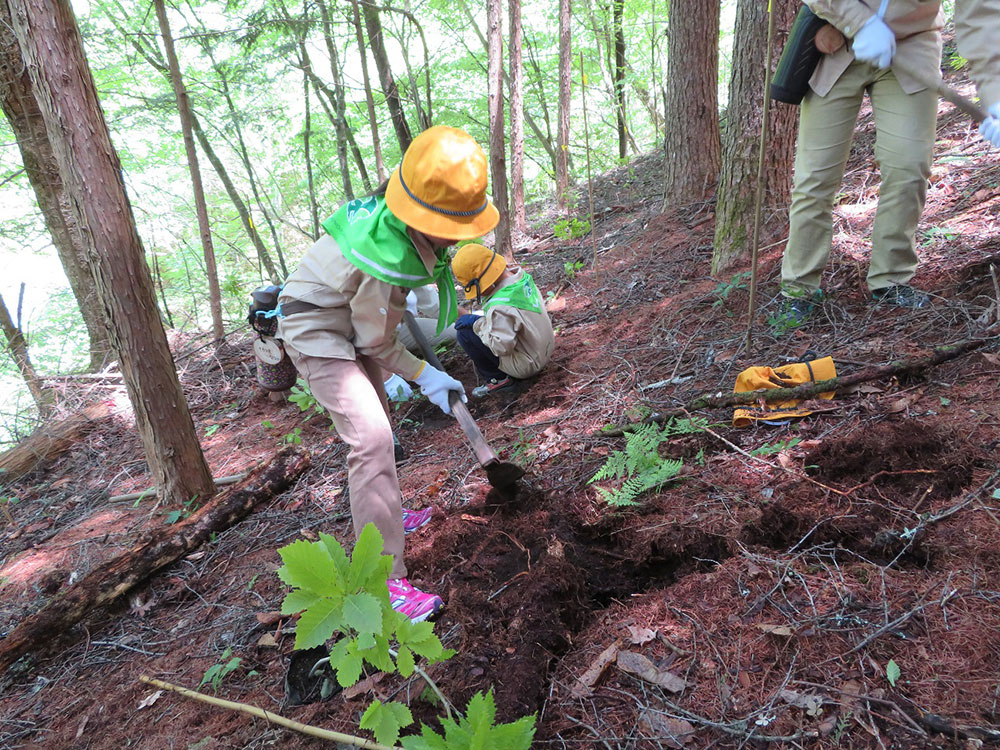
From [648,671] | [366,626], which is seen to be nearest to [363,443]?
[366,626]

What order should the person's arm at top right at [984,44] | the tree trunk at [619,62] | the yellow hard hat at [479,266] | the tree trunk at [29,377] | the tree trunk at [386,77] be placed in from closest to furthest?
the person's arm at top right at [984,44]
the yellow hard hat at [479,266]
the tree trunk at [29,377]
the tree trunk at [386,77]
the tree trunk at [619,62]

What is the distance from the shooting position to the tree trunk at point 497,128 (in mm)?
6109

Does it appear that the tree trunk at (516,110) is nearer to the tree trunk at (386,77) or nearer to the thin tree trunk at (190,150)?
the tree trunk at (386,77)

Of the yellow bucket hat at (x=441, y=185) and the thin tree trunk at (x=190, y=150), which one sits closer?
the yellow bucket hat at (x=441, y=185)

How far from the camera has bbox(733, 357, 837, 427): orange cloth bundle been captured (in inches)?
105

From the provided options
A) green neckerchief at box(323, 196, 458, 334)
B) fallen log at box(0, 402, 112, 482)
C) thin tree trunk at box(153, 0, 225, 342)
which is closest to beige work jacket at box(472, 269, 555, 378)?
green neckerchief at box(323, 196, 458, 334)

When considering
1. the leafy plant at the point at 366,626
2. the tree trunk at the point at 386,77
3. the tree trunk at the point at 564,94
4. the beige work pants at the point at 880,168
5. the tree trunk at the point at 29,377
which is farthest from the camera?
the tree trunk at the point at 564,94

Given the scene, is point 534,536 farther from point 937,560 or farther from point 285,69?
point 285,69

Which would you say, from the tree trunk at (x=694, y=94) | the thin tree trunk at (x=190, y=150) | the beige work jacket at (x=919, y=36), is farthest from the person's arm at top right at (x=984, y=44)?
the thin tree trunk at (x=190, y=150)

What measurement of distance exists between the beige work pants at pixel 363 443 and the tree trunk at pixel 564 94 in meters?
8.59

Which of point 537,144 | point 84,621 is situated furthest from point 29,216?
point 537,144

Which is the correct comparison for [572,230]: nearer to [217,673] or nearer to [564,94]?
[564,94]

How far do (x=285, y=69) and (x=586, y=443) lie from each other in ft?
29.6

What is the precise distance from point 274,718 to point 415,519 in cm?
119
